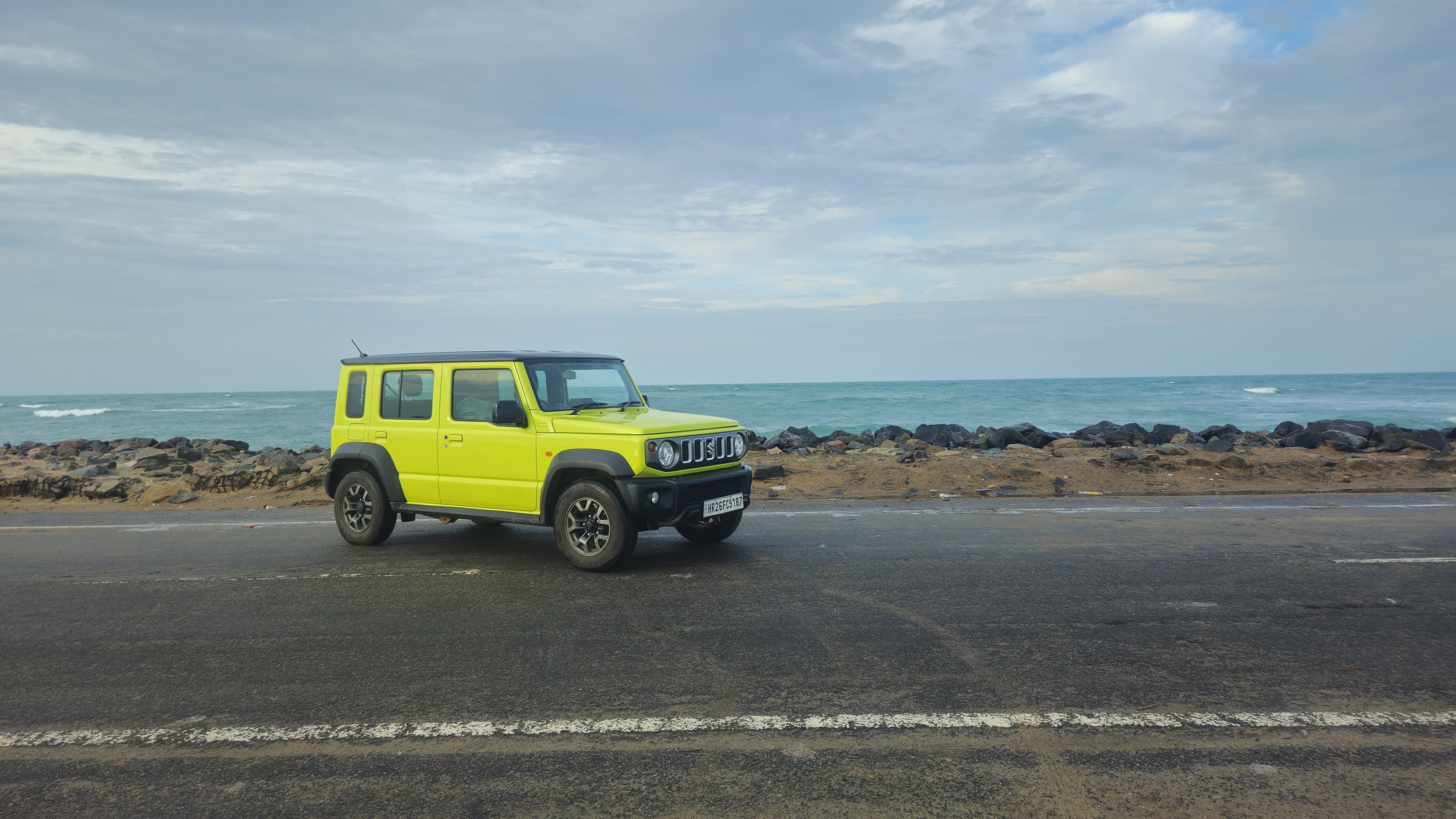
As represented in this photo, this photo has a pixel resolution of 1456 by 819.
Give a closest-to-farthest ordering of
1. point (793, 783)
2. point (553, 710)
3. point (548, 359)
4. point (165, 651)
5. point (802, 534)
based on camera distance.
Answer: point (793, 783), point (553, 710), point (165, 651), point (548, 359), point (802, 534)

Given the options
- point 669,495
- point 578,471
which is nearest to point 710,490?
point 669,495

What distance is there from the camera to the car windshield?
309 inches

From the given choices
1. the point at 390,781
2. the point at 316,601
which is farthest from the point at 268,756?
the point at 316,601

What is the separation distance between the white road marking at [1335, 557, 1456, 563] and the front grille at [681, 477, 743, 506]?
204 inches

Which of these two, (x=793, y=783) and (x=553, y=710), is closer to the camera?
(x=793, y=783)

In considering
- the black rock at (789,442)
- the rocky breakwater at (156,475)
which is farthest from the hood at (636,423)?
the black rock at (789,442)

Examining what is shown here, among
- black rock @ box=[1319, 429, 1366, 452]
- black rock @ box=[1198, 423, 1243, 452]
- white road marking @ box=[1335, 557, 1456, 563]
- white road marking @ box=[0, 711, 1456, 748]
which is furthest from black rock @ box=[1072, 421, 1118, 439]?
white road marking @ box=[0, 711, 1456, 748]

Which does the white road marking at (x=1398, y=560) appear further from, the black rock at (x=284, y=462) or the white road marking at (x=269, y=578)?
the black rock at (x=284, y=462)

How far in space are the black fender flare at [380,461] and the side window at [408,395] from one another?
1.19ft

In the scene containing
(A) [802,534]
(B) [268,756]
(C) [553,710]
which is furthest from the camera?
(A) [802,534]

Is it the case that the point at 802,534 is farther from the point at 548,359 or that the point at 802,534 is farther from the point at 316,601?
the point at 316,601

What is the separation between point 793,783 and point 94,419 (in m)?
67.8

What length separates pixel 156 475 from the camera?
1631 centimetres

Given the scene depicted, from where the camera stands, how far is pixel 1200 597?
6.21 metres
